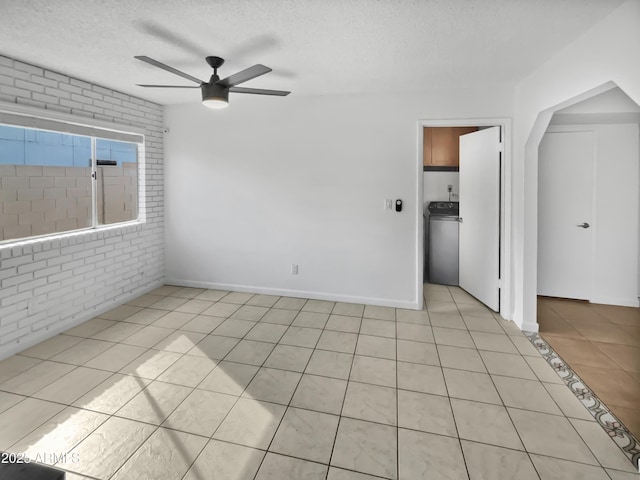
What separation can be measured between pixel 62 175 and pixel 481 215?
15.0ft

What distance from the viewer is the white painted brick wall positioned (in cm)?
275

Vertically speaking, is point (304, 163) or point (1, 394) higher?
point (304, 163)

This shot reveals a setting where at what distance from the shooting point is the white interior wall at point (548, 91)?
180cm

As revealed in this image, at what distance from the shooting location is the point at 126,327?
329 centimetres

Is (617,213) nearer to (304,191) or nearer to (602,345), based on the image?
(602,345)

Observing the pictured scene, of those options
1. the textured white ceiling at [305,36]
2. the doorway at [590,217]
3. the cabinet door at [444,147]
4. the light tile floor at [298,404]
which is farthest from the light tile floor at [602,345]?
the textured white ceiling at [305,36]

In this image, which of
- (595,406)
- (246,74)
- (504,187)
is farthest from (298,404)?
(504,187)

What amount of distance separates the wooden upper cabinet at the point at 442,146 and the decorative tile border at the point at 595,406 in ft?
9.35

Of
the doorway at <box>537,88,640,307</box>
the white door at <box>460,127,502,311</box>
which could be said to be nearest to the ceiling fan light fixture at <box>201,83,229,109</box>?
the white door at <box>460,127,502,311</box>

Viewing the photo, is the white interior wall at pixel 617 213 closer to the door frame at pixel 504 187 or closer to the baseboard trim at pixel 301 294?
the door frame at pixel 504 187

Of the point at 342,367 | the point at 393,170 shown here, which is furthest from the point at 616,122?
the point at 342,367

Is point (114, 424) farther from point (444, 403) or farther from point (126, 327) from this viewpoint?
point (444, 403)

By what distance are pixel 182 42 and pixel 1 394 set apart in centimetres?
278

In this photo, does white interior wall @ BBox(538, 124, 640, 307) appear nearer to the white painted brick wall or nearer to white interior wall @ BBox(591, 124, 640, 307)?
white interior wall @ BBox(591, 124, 640, 307)
